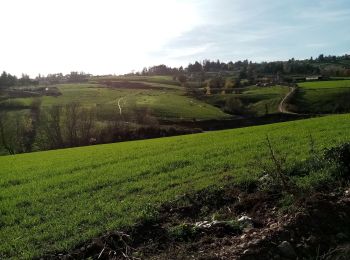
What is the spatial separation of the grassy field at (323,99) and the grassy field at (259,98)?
14.7ft

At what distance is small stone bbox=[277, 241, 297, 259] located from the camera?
8258 mm

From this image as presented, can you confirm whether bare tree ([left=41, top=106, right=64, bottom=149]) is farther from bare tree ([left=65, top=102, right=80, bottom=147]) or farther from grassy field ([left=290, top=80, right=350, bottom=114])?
grassy field ([left=290, top=80, right=350, bottom=114])

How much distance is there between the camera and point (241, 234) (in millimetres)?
9117

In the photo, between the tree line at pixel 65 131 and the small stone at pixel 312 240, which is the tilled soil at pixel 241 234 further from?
the tree line at pixel 65 131

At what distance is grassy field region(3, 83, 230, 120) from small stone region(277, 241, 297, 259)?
81221 millimetres

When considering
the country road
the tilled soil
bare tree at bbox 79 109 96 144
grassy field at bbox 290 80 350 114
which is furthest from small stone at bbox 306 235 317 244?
the country road

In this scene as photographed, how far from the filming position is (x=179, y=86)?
474ft

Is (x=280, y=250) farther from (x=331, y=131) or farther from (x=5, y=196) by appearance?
(x=331, y=131)

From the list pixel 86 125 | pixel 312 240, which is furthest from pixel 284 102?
pixel 312 240

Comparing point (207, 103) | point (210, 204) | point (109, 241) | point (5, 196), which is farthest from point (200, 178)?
point (207, 103)

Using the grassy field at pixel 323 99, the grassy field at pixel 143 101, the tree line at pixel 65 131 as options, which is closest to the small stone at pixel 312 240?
the tree line at pixel 65 131

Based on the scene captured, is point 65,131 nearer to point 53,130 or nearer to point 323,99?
point 53,130

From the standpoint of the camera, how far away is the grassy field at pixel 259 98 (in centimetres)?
9581

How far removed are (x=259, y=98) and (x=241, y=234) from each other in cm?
9909
